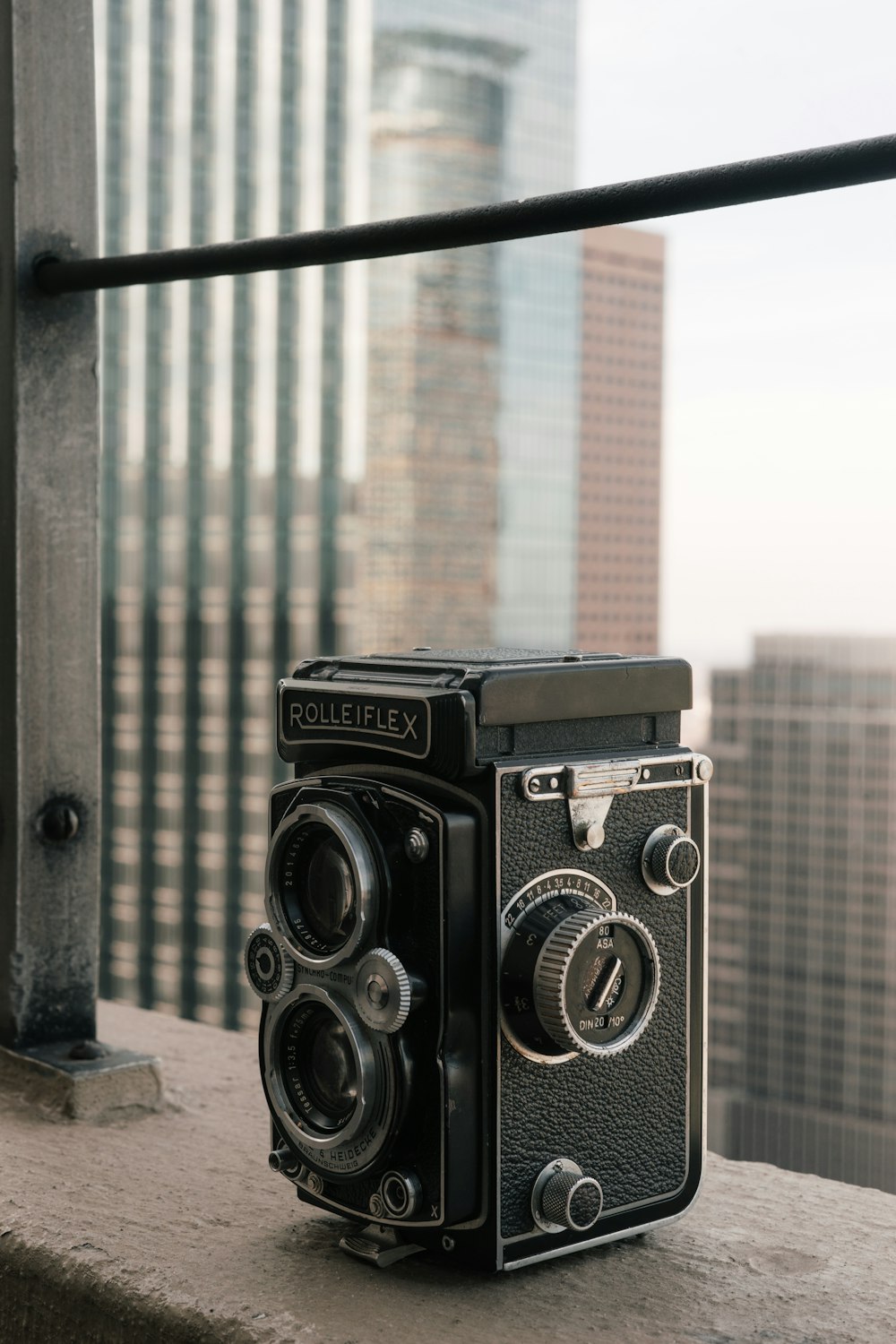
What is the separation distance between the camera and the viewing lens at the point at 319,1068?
3.18 ft

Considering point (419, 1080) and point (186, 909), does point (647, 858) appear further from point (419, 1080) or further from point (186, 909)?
point (186, 909)

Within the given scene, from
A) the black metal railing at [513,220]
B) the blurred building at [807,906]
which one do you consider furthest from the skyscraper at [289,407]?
the black metal railing at [513,220]

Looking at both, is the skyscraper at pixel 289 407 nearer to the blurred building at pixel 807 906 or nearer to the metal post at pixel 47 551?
the blurred building at pixel 807 906

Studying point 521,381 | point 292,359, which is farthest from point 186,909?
point 521,381

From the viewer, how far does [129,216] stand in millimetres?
61469

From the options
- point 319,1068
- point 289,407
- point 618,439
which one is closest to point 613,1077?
point 319,1068

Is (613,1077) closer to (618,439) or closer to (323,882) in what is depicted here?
(323,882)

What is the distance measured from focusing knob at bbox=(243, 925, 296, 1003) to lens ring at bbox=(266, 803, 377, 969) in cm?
2

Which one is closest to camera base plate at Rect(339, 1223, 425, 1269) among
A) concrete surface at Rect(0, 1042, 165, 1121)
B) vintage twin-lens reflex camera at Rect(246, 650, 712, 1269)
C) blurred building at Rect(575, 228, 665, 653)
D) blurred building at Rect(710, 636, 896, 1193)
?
vintage twin-lens reflex camera at Rect(246, 650, 712, 1269)

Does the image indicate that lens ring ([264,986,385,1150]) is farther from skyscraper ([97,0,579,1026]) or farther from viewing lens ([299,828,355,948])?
skyscraper ([97,0,579,1026])

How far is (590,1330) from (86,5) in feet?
4.02

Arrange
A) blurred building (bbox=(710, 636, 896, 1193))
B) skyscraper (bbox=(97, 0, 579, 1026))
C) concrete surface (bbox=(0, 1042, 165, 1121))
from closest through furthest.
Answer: concrete surface (bbox=(0, 1042, 165, 1121)) → skyscraper (bbox=(97, 0, 579, 1026)) → blurred building (bbox=(710, 636, 896, 1193))

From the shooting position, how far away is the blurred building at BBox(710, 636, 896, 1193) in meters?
54.1

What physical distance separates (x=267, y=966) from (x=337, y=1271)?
200 millimetres
